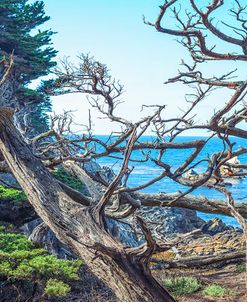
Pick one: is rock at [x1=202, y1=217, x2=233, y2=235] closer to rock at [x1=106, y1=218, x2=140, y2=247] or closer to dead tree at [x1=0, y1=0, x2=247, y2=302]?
rock at [x1=106, y1=218, x2=140, y2=247]

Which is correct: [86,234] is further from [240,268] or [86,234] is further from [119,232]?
[119,232]

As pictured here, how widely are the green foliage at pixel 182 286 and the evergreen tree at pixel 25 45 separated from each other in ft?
39.5

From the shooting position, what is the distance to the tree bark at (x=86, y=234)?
332cm

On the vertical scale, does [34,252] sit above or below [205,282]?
above

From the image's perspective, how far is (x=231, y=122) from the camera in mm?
5180

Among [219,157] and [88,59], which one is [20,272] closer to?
[219,157]

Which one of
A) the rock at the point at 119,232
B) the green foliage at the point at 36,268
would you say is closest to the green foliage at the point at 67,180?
the rock at the point at 119,232

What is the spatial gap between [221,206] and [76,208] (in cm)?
359

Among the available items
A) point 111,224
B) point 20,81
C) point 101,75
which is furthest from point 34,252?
point 20,81

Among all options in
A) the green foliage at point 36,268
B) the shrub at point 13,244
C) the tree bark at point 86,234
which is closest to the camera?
the tree bark at point 86,234

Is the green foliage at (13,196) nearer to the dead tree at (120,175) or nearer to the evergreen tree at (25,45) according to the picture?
the dead tree at (120,175)

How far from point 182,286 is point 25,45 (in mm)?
13996

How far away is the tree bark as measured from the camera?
131 inches

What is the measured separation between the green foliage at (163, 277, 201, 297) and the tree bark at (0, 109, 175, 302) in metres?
1.92
